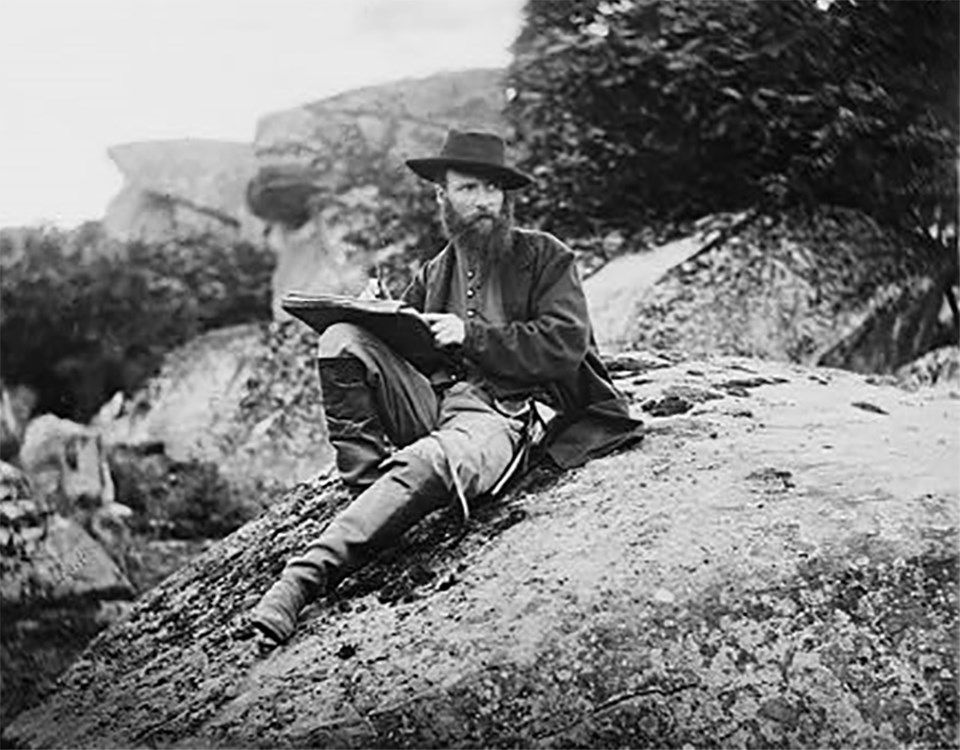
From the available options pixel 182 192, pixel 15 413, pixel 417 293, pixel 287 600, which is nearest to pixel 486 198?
pixel 417 293

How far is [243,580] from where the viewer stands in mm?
2264

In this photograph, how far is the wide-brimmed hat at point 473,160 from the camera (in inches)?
83.9

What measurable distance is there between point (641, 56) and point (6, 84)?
3.17 ft

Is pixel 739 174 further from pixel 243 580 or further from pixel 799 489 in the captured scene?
pixel 243 580

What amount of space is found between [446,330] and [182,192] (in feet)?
2.89

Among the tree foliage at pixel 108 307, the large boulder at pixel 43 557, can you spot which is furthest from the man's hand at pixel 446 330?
the large boulder at pixel 43 557

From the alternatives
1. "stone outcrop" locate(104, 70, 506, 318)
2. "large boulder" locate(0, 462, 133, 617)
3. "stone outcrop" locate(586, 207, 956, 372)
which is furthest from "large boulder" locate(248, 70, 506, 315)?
"large boulder" locate(0, 462, 133, 617)

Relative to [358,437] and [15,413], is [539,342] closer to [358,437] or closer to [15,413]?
[358,437]

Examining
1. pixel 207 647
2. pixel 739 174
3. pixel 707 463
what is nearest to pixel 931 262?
pixel 739 174

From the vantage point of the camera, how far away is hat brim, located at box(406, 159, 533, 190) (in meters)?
2.13

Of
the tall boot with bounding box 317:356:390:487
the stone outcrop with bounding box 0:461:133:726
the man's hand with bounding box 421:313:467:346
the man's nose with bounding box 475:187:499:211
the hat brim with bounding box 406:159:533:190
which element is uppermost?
the hat brim with bounding box 406:159:533:190

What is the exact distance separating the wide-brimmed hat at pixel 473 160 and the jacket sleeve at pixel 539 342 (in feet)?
0.50

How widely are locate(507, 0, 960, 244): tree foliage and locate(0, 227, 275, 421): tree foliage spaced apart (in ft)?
1.75

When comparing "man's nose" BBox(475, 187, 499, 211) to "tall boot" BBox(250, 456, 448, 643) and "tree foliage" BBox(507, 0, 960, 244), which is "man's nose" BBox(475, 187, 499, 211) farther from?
"tree foliage" BBox(507, 0, 960, 244)
